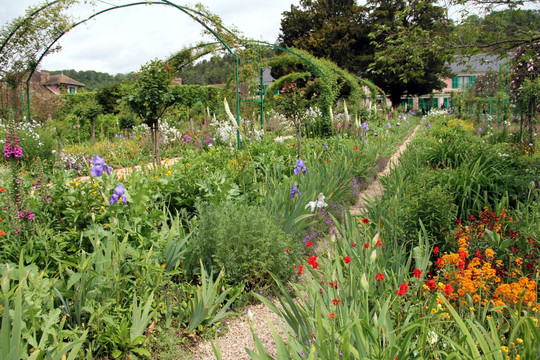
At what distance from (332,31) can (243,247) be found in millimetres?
28912

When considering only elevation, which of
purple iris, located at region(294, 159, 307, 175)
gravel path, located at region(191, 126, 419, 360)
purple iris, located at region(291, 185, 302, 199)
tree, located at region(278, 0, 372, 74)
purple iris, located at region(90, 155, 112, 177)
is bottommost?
gravel path, located at region(191, 126, 419, 360)

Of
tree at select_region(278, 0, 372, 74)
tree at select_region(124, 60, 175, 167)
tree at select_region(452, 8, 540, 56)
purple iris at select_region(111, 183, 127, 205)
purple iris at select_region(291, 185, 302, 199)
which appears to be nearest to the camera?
purple iris at select_region(111, 183, 127, 205)

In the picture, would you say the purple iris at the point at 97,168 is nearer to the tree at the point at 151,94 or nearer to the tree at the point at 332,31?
the tree at the point at 151,94

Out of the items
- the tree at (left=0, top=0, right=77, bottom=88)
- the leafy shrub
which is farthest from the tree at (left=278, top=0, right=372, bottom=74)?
the leafy shrub

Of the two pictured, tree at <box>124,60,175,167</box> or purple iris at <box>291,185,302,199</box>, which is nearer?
purple iris at <box>291,185,302,199</box>

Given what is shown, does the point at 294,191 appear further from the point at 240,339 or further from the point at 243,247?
the point at 240,339

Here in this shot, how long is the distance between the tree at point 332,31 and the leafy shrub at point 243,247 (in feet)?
89.0

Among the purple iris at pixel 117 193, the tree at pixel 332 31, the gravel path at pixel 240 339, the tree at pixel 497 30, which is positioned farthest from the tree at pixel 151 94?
the tree at pixel 332 31

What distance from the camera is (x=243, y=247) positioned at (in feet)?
8.80

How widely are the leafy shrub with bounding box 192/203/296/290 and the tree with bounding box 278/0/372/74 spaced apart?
27.1m

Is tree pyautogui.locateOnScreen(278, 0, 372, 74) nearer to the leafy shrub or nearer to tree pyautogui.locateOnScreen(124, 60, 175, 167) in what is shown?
tree pyautogui.locateOnScreen(124, 60, 175, 167)

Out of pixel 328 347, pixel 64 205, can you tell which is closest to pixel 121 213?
pixel 64 205

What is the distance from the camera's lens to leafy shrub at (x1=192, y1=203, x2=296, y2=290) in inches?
103

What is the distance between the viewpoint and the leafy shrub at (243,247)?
2604mm
